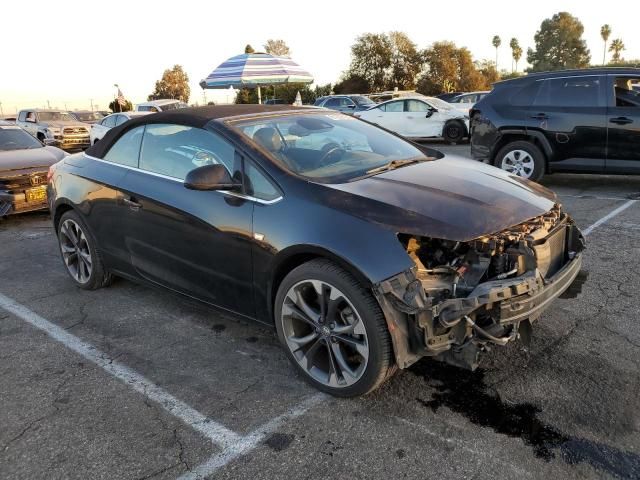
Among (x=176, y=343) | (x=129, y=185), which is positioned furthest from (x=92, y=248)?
(x=176, y=343)

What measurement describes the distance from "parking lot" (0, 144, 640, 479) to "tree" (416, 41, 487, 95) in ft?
145

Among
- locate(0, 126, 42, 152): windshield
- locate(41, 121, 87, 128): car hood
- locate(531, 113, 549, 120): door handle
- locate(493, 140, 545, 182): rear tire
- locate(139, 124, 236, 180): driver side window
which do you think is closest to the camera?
locate(139, 124, 236, 180): driver side window

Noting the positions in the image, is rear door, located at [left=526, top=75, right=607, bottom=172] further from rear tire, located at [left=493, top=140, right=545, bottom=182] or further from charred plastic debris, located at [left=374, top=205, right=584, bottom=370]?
charred plastic debris, located at [left=374, top=205, right=584, bottom=370]

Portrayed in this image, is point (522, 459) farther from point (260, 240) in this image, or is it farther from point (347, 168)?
point (347, 168)

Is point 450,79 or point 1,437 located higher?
point 450,79

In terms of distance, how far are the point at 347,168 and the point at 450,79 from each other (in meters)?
45.7

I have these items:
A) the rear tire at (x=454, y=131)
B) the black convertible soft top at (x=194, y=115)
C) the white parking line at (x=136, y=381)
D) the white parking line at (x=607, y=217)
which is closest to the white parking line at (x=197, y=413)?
the white parking line at (x=136, y=381)

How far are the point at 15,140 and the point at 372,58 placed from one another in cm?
4043

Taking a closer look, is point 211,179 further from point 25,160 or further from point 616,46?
point 616,46

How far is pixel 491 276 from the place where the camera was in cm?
282

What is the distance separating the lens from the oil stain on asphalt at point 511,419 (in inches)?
95.3

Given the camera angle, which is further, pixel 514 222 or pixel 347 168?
pixel 347 168

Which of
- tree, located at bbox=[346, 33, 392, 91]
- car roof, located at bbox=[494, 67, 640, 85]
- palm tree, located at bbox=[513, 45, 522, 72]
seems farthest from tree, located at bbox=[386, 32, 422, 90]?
palm tree, located at bbox=[513, 45, 522, 72]

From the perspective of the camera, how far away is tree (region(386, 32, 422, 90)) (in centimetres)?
4553
